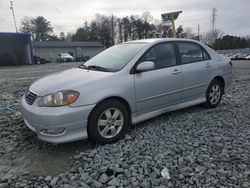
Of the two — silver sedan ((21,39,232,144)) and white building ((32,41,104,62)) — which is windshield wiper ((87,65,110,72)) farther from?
white building ((32,41,104,62))

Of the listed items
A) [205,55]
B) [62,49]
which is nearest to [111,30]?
[62,49]

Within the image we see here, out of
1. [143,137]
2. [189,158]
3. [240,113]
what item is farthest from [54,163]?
[240,113]

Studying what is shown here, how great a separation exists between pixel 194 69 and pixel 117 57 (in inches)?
64.6

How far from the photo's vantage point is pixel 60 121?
9.84 ft

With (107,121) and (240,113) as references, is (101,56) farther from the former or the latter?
(240,113)

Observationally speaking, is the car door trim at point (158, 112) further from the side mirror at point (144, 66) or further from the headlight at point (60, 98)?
the headlight at point (60, 98)

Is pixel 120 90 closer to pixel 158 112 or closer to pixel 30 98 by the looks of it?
pixel 158 112

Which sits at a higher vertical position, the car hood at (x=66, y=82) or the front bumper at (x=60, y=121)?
the car hood at (x=66, y=82)

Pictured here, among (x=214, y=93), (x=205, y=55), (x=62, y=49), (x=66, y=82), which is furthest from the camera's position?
(x=62, y=49)

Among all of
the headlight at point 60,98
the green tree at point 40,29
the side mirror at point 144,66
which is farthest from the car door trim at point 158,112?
the green tree at point 40,29

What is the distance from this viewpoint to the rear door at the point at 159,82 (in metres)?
3.77

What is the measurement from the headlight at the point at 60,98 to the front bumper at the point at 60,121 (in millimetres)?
62

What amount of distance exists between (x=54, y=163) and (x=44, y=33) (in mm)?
71799

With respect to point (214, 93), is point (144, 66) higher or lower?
higher
